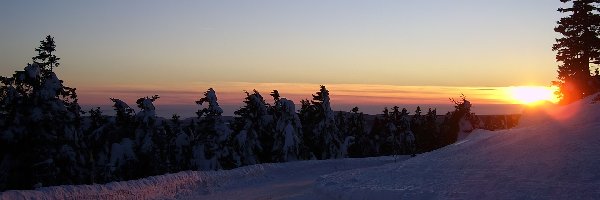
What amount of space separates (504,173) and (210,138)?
3490cm

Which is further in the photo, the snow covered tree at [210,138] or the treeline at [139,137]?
the snow covered tree at [210,138]

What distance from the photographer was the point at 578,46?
37.0 m

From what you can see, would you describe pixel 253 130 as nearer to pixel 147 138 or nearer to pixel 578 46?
pixel 147 138

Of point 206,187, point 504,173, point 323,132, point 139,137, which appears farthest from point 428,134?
point 504,173

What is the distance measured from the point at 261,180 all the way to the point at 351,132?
172 feet

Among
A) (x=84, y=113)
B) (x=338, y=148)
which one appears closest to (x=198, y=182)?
(x=84, y=113)

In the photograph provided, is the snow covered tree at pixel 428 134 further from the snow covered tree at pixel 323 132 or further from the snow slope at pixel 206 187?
the snow slope at pixel 206 187

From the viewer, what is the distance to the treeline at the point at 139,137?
33031mm

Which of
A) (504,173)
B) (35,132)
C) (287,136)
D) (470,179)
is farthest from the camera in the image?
(287,136)

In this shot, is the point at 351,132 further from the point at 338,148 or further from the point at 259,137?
the point at 259,137

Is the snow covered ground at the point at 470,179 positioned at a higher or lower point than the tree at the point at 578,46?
lower

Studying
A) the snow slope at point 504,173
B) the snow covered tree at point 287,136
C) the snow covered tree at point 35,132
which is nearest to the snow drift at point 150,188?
the snow slope at point 504,173

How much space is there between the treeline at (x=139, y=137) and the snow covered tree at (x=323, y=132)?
0.11 m

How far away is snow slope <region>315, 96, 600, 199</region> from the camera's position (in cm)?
1189
